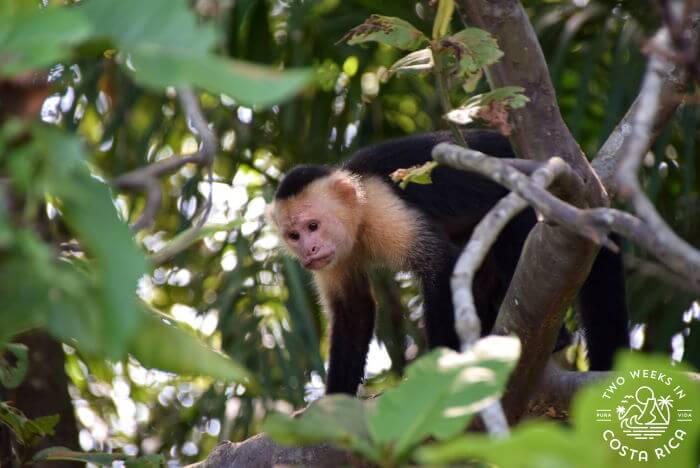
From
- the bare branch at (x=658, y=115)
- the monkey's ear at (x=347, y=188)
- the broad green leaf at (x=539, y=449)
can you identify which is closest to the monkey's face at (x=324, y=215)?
the monkey's ear at (x=347, y=188)

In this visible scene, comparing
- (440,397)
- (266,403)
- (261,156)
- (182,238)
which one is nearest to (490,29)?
(182,238)

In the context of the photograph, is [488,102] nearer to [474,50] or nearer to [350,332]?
[474,50]

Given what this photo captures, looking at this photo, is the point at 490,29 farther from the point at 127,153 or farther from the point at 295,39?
the point at 127,153

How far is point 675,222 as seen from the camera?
15.4ft

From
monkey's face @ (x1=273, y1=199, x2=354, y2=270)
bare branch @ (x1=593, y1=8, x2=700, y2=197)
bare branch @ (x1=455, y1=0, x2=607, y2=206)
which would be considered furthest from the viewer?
monkey's face @ (x1=273, y1=199, x2=354, y2=270)

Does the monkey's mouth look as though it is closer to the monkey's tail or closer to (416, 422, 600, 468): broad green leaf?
the monkey's tail

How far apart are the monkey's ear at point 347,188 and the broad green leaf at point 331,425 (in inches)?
104

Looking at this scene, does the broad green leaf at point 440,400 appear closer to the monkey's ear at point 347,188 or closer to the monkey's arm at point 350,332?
the monkey's arm at point 350,332

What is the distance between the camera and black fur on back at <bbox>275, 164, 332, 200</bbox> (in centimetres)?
373

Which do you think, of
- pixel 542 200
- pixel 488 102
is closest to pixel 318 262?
pixel 488 102

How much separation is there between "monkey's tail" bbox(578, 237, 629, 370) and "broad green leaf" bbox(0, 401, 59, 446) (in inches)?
70.3

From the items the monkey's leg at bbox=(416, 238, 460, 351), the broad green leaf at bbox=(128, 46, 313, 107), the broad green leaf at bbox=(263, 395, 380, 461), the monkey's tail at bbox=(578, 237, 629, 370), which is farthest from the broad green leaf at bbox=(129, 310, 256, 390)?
the monkey's tail at bbox=(578, 237, 629, 370)

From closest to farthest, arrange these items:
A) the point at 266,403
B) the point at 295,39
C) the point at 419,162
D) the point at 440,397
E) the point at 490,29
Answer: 1. the point at 440,397
2. the point at 490,29
3. the point at 419,162
4. the point at 266,403
5. the point at 295,39

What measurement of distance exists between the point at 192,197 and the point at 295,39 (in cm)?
97
